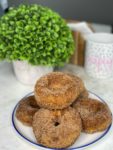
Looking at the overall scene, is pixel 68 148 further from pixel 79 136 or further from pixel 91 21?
pixel 91 21

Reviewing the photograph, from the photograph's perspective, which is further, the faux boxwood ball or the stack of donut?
the faux boxwood ball

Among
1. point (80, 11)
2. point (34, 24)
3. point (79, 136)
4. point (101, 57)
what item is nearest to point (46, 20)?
point (34, 24)

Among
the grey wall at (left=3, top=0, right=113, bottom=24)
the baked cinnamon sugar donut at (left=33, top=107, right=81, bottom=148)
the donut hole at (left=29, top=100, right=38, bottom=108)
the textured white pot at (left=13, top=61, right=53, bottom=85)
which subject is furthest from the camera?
the grey wall at (left=3, top=0, right=113, bottom=24)

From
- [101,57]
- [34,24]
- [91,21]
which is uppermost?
[34,24]

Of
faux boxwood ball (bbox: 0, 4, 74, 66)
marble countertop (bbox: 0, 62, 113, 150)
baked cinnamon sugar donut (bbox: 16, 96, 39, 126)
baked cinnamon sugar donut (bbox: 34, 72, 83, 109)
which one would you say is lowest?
marble countertop (bbox: 0, 62, 113, 150)

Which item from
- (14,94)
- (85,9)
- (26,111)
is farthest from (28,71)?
(85,9)

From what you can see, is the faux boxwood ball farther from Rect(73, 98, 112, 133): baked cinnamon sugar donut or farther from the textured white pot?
Rect(73, 98, 112, 133): baked cinnamon sugar donut

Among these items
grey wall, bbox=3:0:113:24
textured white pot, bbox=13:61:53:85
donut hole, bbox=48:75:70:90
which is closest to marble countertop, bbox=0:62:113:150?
textured white pot, bbox=13:61:53:85
